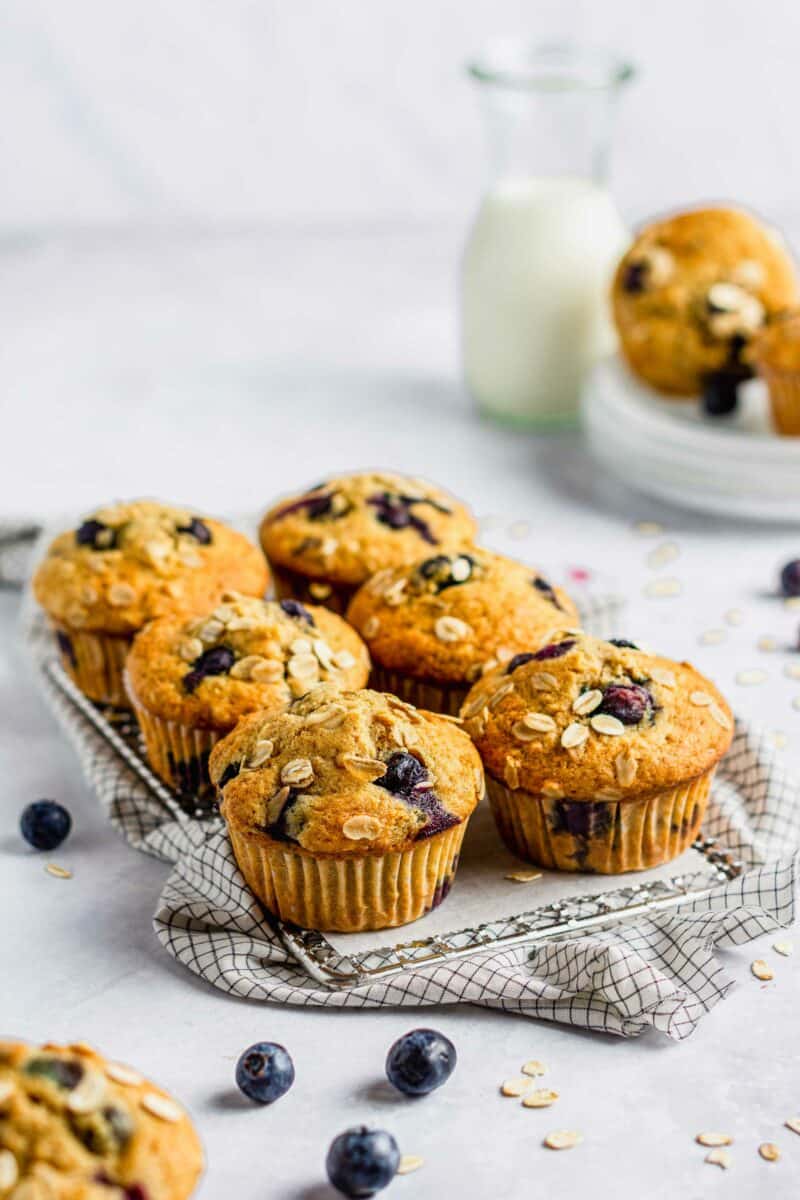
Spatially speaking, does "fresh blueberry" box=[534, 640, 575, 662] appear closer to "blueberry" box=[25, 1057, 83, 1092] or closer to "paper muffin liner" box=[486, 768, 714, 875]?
"paper muffin liner" box=[486, 768, 714, 875]

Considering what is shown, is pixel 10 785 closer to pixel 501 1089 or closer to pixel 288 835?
pixel 288 835

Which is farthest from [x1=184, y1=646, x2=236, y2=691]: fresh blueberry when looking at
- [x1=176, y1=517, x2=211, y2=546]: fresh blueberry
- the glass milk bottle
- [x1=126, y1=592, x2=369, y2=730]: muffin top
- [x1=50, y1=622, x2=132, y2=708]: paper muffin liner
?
the glass milk bottle

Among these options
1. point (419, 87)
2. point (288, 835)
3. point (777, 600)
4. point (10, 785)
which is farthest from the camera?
point (419, 87)

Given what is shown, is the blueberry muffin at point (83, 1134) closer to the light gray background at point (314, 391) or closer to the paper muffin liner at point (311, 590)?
the light gray background at point (314, 391)

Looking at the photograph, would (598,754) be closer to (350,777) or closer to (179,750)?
(350,777)

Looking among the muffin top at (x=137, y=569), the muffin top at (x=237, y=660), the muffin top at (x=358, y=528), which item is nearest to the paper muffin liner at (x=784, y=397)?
the muffin top at (x=358, y=528)

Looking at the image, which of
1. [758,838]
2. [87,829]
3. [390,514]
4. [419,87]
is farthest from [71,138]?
[758,838]

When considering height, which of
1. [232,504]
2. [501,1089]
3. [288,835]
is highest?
[288,835]
